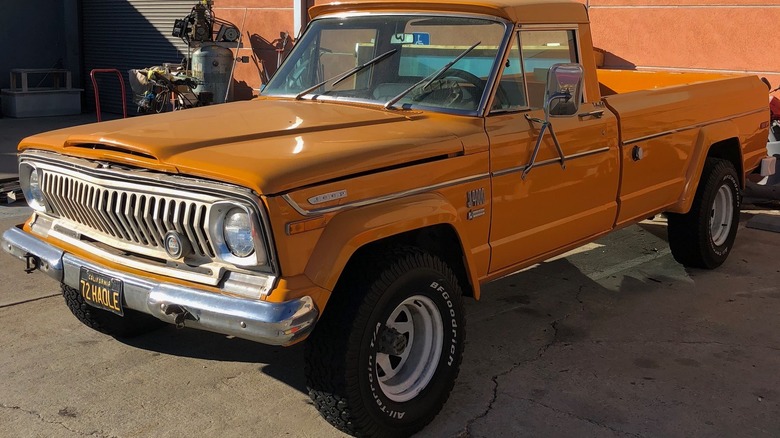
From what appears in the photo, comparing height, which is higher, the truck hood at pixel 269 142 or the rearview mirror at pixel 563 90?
the rearview mirror at pixel 563 90

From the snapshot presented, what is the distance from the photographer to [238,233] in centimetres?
336

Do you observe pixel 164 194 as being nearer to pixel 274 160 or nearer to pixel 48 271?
pixel 274 160

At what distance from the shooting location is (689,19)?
30.5ft

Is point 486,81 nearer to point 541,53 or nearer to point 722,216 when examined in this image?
point 541,53

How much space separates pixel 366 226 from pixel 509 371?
1.48m

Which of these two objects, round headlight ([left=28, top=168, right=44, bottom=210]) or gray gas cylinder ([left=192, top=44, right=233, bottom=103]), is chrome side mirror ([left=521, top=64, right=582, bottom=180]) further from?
gray gas cylinder ([left=192, top=44, right=233, bottom=103])

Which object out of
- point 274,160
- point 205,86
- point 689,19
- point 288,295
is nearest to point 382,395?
point 288,295

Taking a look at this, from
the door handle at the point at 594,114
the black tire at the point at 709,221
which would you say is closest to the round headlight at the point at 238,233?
the door handle at the point at 594,114

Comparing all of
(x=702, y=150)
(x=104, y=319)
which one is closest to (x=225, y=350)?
(x=104, y=319)

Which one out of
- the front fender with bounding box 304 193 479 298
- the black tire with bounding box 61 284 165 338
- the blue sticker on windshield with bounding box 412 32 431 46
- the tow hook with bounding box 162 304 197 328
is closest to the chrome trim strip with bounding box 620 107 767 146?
the blue sticker on windshield with bounding box 412 32 431 46

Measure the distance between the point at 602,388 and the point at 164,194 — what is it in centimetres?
239

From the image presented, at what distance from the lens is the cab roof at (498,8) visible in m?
4.58

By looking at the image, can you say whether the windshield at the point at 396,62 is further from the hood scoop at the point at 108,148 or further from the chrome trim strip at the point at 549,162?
the hood scoop at the point at 108,148

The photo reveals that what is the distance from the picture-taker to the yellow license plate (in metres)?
3.62
